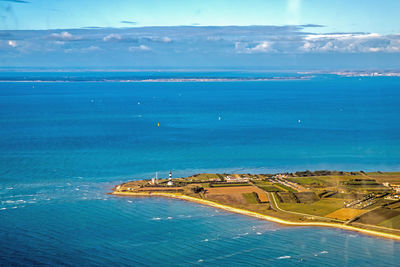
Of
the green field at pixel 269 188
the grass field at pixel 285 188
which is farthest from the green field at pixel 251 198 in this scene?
the grass field at pixel 285 188

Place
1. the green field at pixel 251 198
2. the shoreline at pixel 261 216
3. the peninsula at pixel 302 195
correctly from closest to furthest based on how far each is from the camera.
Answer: the shoreline at pixel 261 216, the peninsula at pixel 302 195, the green field at pixel 251 198

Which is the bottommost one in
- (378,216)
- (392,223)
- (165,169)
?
(392,223)

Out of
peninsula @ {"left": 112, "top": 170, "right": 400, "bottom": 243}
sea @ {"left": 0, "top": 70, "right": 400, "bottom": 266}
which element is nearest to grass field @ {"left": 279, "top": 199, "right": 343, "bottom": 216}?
peninsula @ {"left": 112, "top": 170, "right": 400, "bottom": 243}

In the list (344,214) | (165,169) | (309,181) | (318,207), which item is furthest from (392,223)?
(165,169)

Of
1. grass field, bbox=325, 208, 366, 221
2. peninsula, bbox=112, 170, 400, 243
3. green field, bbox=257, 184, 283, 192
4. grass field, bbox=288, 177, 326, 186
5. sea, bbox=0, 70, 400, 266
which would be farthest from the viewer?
grass field, bbox=288, 177, 326, 186

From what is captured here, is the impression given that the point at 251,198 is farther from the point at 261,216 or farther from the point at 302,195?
the point at 302,195

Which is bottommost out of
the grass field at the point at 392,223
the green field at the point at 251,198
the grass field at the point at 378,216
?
the grass field at the point at 392,223

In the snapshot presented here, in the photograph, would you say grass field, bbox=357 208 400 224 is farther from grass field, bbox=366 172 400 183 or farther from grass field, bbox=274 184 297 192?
grass field, bbox=366 172 400 183

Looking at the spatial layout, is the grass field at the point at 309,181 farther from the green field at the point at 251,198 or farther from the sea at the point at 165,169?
the green field at the point at 251,198
